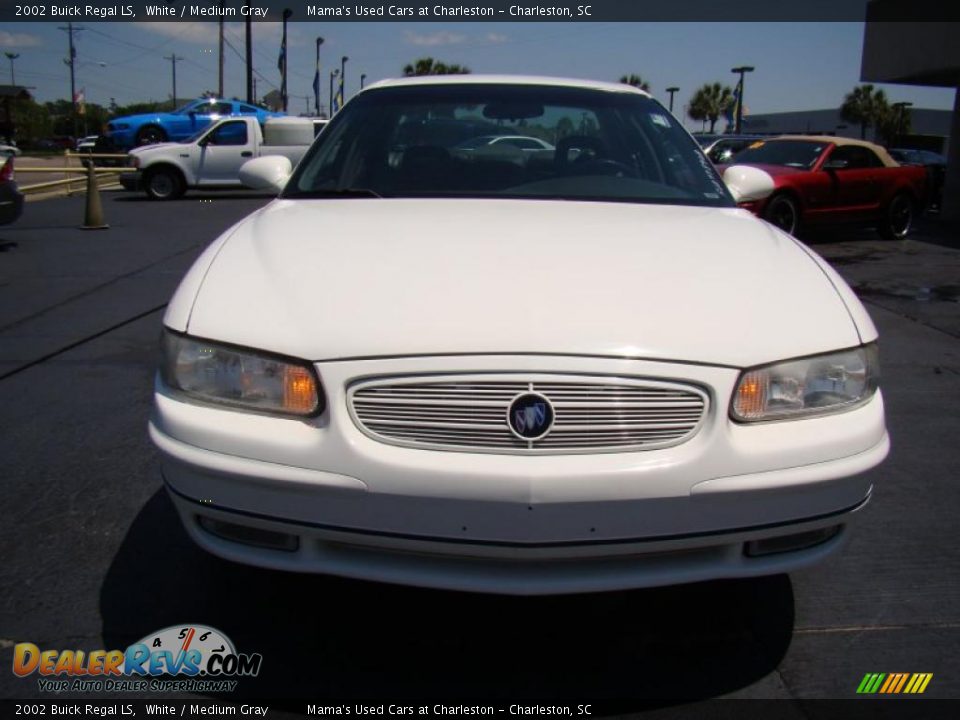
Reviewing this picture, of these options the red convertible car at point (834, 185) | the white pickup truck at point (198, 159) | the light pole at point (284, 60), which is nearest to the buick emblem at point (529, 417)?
the red convertible car at point (834, 185)

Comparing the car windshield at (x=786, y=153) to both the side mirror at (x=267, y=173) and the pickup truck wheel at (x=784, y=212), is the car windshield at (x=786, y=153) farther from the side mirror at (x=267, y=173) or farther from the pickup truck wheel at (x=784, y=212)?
the side mirror at (x=267, y=173)

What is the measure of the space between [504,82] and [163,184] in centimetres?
1558

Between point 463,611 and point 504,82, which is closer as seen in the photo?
point 463,611

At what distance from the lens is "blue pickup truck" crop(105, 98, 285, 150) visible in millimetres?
23422

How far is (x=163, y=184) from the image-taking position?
1777cm

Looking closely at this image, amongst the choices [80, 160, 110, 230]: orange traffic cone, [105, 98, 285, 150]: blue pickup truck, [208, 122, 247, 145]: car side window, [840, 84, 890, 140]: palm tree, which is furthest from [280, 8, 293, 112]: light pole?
[840, 84, 890, 140]: palm tree

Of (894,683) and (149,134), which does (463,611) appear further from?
(149,134)

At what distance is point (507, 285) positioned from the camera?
2.23 meters

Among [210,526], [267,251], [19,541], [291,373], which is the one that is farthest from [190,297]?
[19,541]

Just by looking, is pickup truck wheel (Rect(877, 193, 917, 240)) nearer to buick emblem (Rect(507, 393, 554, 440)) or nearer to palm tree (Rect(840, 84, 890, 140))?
buick emblem (Rect(507, 393, 554, 440))

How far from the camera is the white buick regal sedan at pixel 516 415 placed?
→ 6.43 feet

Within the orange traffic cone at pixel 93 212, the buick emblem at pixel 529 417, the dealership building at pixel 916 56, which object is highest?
the dealership building at pixel 916 56

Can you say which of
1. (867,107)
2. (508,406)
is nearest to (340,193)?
(508,406)

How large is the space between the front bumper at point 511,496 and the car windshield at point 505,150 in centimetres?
136
